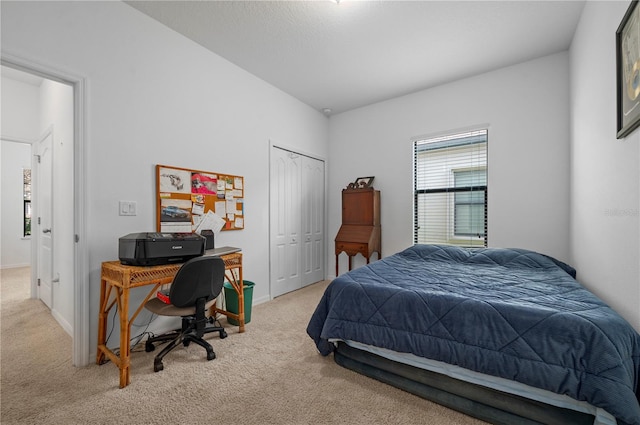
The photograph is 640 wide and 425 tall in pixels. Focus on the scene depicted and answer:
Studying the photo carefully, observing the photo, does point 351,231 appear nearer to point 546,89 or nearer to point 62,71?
point 546,89

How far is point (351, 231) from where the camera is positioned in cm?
424

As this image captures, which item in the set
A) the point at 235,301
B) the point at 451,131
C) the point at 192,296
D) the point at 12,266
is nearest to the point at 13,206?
the point at 12,266

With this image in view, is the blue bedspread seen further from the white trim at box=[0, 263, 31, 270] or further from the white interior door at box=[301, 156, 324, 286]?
the white trim at box=[0, 263, 31, 270]

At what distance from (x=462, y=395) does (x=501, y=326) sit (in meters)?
0.49

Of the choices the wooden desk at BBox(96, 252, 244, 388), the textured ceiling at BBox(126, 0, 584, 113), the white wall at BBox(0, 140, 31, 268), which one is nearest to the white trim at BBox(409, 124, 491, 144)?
the textured ceiling at BBox(126, 0, 584, 113)

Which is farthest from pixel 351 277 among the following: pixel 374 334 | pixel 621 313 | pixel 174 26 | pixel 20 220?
pixel 20 220

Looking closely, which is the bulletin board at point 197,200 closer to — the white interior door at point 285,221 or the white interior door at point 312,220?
the white interior door at point 285,221

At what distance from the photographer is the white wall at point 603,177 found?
57.7 inches

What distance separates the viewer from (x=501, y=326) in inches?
59.2

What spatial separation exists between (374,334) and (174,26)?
3255 mm

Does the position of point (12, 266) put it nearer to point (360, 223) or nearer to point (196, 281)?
point (196, 281)

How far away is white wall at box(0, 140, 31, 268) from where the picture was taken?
5.42 m

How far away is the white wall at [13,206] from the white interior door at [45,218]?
120 inches

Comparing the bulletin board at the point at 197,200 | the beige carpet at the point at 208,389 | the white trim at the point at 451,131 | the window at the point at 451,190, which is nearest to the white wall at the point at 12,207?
the beige carpet at the point at 208,389
